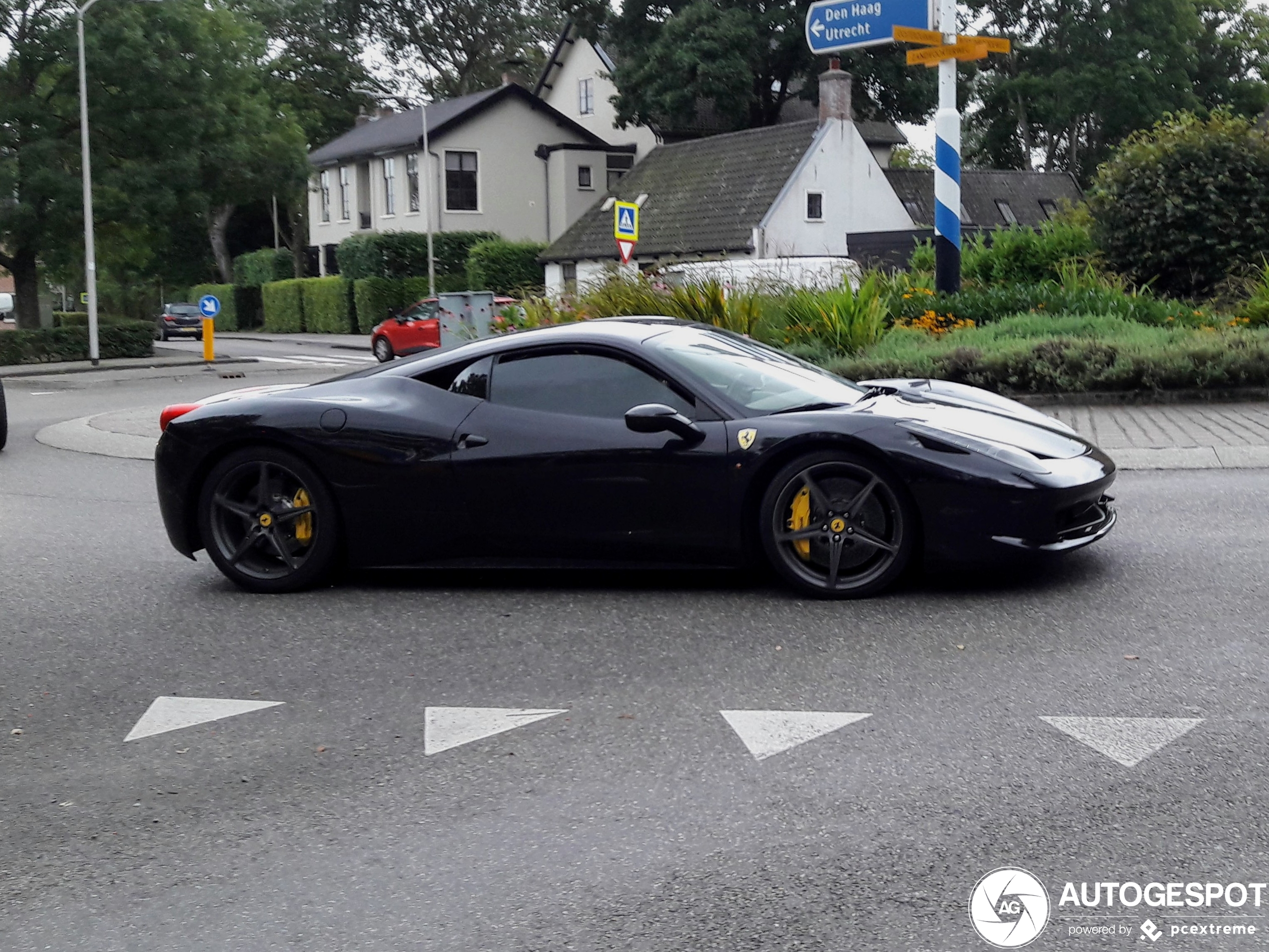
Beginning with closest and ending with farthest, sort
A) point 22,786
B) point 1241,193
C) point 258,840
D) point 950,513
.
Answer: point 258,840 → point 22,786 → point 950,513 → point 1241,193

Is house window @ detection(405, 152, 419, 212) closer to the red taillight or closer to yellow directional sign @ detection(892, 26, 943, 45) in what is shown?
yellow directional sign @ detection(892, 26, 943, 45)

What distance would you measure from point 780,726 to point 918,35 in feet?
44.0

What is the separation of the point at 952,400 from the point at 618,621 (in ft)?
6.65

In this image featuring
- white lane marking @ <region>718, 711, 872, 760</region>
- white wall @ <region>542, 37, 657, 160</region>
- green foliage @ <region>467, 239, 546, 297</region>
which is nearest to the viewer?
white lane marking @ <region>718, 711, 872, 760</region>

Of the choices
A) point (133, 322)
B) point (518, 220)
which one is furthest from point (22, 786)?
point (518, 220)

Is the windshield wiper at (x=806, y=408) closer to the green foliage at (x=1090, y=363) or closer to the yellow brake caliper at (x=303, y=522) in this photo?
the yellow brake caliper at (x=303, y=522)

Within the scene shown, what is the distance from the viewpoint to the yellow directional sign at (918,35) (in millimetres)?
16108

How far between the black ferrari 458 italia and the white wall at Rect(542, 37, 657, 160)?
163 feet

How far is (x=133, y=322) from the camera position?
35.6m

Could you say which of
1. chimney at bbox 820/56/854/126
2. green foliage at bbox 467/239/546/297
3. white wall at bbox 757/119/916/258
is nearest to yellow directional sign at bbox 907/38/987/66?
white wall at bbox 757/119/916/258

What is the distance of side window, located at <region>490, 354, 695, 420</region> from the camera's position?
6426 mm

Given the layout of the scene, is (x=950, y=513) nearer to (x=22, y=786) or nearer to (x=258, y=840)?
(x=258, y=840)

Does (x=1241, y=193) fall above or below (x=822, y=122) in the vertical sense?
below

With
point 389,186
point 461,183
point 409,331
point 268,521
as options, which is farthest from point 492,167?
point 268,521
